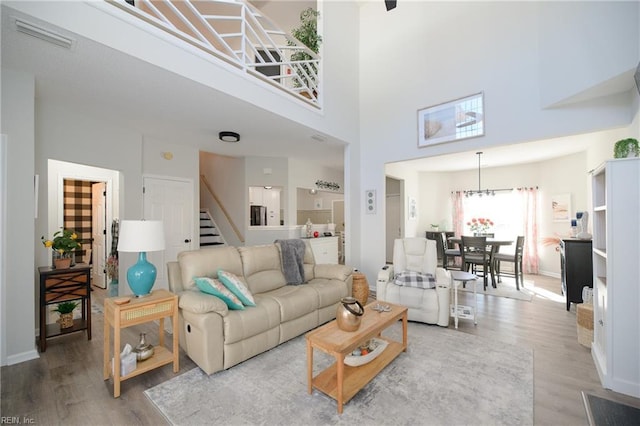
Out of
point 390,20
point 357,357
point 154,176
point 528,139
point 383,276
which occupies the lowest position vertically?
point 357,357

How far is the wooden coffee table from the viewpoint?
1851 mm

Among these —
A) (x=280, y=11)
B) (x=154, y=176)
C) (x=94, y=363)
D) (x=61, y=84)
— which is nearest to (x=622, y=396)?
(x=94, y=363)

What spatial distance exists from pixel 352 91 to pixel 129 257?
4.87 meters

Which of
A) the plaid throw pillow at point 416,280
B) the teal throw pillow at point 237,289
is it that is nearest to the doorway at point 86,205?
the teal throw pillow at point 237,289

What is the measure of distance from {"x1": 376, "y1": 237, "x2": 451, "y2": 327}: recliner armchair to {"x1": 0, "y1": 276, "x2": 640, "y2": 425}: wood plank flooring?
389mm

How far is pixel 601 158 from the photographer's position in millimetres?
4133

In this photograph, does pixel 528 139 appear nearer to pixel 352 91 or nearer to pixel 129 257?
pixel 352 91

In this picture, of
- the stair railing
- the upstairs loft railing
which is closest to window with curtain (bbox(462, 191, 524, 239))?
the upstairs loft railing

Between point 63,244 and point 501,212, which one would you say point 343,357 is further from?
point 501,212

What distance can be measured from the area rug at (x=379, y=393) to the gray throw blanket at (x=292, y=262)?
1008 millimetres

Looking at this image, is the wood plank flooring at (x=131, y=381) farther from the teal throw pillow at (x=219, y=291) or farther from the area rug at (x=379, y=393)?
the teal throw pillow at (x=219, y=291)

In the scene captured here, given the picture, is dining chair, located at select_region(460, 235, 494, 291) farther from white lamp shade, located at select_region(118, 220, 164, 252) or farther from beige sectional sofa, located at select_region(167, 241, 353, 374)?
white lamp shade, located at select_region(118, 220, 164, 252)

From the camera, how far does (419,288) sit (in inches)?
133

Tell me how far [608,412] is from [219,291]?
300cm
